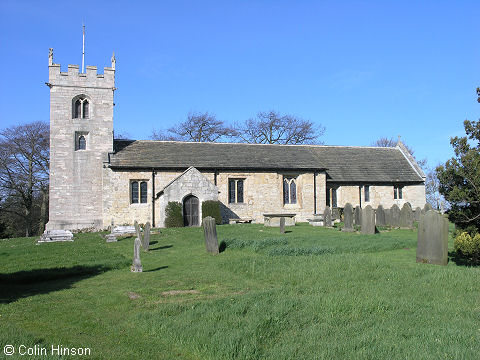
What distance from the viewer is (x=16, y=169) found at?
37594mm

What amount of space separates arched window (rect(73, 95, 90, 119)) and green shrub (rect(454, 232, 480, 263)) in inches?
987

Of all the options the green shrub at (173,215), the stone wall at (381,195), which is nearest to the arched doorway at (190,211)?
the green shrub at (173,215)

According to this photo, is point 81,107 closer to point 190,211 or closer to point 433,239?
point 190,211

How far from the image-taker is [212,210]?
88.9 feet

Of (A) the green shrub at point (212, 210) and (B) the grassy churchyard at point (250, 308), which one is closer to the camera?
(B) the grassy churchyard at point (250, 308)

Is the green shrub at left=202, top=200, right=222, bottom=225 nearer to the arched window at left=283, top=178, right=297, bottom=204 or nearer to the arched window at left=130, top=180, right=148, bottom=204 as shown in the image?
the arched window at left=130, top=180, right=148, bottom=204

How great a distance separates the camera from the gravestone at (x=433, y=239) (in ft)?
38.6

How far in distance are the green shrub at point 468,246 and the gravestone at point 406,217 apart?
12.7 m

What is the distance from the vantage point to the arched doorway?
27578 millimetres

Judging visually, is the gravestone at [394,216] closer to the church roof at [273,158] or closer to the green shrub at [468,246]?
the church roof at [273,158]

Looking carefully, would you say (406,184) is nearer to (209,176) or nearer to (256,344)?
(209,176)

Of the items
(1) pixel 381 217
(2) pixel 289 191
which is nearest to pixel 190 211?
(2) pixel 289 191

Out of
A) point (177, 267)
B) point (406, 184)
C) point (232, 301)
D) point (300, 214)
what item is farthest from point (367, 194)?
point (232, 301)

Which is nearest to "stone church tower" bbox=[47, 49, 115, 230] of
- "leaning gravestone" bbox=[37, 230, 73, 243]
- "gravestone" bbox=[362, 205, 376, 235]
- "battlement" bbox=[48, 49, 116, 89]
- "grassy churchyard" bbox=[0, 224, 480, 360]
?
"battlement" bbox=[48, 49, 116, 89]
